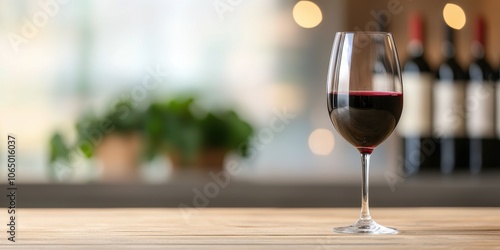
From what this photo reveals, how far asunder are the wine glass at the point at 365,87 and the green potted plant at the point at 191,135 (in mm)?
1215

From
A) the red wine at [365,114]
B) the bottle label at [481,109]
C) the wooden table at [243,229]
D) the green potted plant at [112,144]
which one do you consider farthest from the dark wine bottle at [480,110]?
the red wine at [365,114]

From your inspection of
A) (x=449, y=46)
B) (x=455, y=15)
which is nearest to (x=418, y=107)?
(x=449, y=46)

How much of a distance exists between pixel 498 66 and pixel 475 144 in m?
0.31

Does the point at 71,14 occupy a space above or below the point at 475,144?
above

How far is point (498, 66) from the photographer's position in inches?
88.6

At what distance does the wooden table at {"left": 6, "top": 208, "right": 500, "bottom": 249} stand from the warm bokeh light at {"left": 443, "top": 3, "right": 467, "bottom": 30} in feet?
4.37

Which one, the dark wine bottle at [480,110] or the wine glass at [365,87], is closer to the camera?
the wine glass at [365,87]

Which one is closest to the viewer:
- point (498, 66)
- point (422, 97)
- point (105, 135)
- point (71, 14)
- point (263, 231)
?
point (263, 231)

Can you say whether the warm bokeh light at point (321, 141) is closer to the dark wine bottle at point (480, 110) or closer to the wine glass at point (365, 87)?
the dark wine bottle at point (480, 110)

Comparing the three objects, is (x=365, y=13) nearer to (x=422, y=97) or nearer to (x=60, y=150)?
(x=422, y=97)

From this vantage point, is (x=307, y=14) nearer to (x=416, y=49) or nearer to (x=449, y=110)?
(x=416, y=49)

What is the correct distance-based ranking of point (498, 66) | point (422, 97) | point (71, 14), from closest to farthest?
1. point (422, 97)
2. point (498, 66)
3. point (71, 14)

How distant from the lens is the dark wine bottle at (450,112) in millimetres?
1964

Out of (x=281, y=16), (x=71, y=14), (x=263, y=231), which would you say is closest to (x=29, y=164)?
(x=71, y=14)
